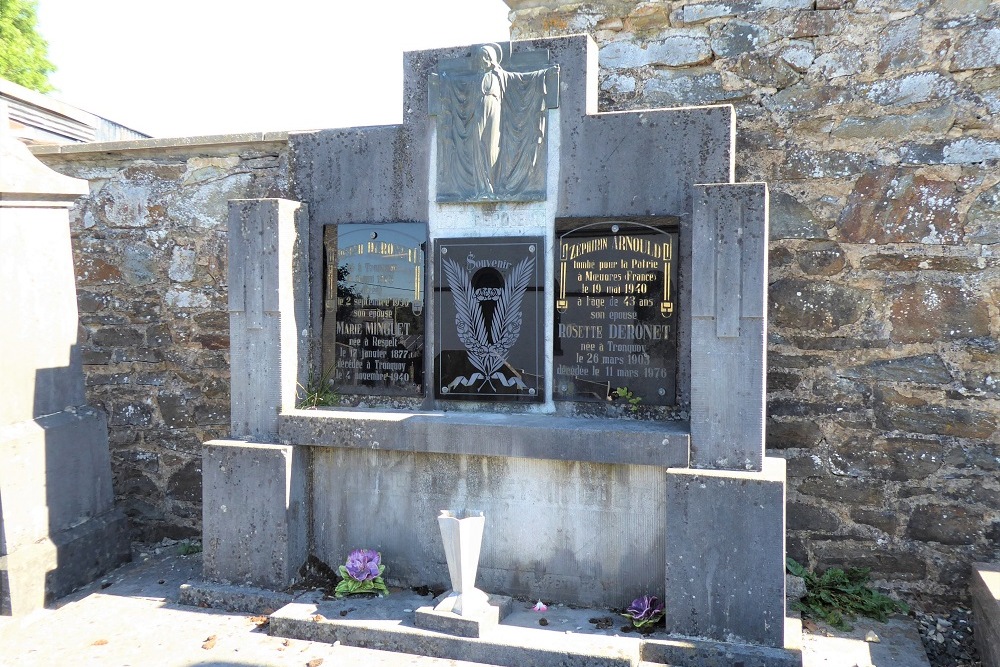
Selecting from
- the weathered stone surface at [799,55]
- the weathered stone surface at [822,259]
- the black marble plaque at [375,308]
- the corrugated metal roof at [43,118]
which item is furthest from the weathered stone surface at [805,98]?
the corrugated metal roof at [43,118]

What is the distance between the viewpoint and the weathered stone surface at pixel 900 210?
13.5 feet

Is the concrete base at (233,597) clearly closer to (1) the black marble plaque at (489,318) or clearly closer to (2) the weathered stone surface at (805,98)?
(1) the black marble plaque at (489,318)

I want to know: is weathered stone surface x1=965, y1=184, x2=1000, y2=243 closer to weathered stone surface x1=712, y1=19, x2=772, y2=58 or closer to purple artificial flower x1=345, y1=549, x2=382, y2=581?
weathered stone surface x1=712, y1=19, x2=772, y2=58

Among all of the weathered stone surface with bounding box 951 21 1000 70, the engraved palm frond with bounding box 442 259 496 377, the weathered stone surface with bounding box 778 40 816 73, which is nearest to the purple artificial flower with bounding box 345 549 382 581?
the engraved palm frond with bounding box 442 259 496 377

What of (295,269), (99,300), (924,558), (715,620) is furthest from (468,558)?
(99,300)

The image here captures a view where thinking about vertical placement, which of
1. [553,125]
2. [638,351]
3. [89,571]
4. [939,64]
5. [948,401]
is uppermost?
[939,64]

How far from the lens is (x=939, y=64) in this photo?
4172 mm

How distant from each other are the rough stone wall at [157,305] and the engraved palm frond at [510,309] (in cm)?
202

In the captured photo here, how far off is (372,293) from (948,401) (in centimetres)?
313

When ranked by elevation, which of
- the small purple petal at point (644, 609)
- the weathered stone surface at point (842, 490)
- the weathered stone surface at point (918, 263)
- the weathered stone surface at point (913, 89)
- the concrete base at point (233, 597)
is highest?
the weathered stone surface at point (913, 89)

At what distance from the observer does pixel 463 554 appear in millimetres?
3459

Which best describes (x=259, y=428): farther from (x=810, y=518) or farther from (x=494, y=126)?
(x=810, y=518)

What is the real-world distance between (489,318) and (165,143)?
268cm

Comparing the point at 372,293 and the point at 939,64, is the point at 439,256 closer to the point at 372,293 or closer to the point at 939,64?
the point at 372,293
